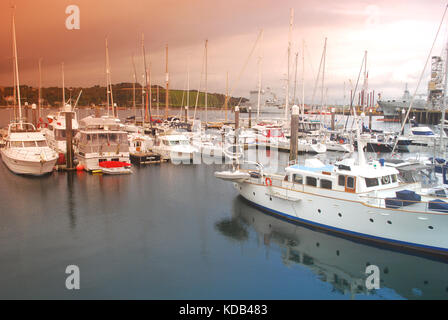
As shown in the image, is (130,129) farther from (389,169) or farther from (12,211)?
(389,169)

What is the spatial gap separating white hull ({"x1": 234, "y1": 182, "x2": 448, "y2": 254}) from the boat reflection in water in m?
0.55

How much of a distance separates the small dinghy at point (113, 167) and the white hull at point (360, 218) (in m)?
16.3

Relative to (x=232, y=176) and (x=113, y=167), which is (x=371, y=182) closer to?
(x=232, y=176)

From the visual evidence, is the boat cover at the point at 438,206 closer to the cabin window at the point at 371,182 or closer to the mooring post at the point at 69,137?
the cabin window at the point at 371,182

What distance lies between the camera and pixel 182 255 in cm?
1516

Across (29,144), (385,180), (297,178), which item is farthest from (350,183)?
(29,144)

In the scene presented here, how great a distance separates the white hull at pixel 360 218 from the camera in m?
14.7

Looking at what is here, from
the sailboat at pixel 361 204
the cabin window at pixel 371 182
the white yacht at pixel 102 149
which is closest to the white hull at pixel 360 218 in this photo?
the sailboat at pixel 361 204

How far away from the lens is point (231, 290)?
12445 millimetres

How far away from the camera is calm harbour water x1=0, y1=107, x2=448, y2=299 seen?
1256cm

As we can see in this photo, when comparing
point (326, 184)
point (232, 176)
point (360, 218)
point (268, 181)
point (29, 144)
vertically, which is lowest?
point (360, 218)

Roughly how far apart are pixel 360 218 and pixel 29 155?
1088 inches
